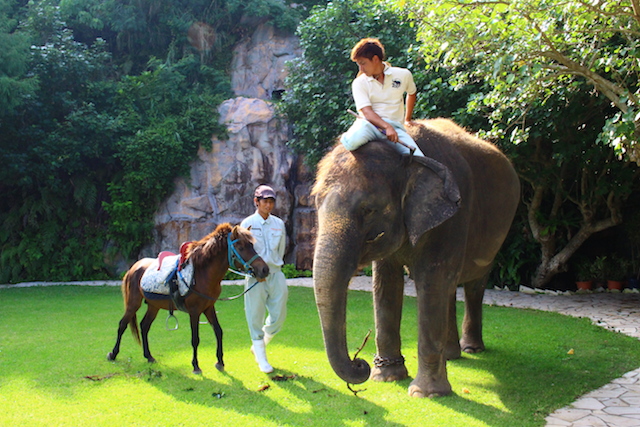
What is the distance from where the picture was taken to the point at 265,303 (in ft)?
19.5

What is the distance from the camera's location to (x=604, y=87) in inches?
228

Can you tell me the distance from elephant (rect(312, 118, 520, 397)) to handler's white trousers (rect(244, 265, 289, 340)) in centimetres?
111

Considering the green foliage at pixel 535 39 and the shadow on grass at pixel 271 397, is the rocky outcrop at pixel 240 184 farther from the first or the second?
the green foliage at pixel 535 39

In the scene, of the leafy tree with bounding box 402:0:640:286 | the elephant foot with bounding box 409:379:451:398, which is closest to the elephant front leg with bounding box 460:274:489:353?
the leafy tree with bounding box 402:0:640:286

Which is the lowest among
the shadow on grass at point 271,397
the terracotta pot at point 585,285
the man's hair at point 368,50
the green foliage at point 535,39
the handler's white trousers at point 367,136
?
the shadow on grass at point 271,397

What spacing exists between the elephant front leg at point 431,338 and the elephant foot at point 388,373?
0.61 meters

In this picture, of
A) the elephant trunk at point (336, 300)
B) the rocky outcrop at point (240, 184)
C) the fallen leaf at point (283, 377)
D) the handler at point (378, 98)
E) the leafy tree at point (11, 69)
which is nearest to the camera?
the elephant trunk at point (336, 300)

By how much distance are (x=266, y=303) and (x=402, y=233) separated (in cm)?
208

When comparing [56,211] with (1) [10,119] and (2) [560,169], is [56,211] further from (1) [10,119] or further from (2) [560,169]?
(2) [560,169]

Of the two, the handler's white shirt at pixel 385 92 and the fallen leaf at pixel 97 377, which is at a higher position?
the handler's white shirt at pixel 385 92

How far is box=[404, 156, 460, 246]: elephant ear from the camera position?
14.6ft

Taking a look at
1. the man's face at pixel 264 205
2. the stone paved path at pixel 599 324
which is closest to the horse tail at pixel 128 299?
the man's face at pixel 264 205

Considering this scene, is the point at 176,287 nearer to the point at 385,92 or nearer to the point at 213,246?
the point at 213,246

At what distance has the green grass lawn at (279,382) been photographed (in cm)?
455
